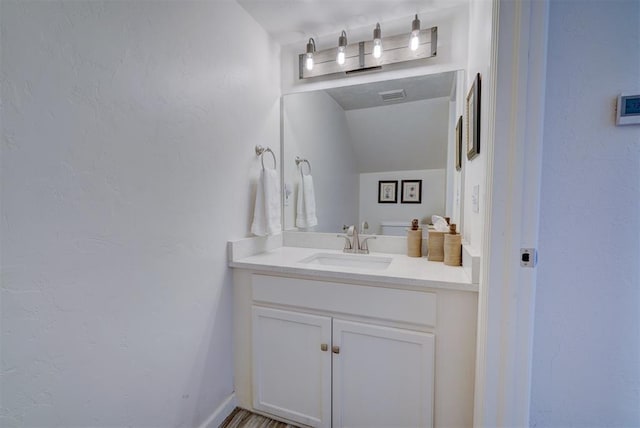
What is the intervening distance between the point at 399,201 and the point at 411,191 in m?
0.09

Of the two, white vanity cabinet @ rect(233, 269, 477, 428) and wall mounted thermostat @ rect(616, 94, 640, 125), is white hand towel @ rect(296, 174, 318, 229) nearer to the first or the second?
white vanity cabinet @ rect(233, 269, 477, 428)

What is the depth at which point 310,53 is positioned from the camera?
1.73 meters

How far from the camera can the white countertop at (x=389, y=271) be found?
3.67 ft

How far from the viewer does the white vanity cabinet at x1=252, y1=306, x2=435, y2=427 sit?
1173 mm

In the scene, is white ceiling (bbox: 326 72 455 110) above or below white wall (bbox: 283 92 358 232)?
above

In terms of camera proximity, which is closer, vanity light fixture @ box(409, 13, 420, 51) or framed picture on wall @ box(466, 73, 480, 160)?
framed picture on wall @ box(466, 73, 480, 160)

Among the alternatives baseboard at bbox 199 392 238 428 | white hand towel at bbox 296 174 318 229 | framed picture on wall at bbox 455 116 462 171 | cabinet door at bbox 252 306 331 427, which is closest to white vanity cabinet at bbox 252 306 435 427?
cabinet door at bbox 252 306 331 427

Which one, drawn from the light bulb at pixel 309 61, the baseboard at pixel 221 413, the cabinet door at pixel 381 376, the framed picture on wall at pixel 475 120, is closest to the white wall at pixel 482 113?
the framed picture on wall at pixel 475 120

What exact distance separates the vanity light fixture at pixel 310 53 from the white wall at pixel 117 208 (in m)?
0.42

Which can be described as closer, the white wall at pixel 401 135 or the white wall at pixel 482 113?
the white wall at pixel 482 113

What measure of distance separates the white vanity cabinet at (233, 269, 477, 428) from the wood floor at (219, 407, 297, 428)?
0.04 metres

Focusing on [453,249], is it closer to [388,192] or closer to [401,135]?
[388,192]

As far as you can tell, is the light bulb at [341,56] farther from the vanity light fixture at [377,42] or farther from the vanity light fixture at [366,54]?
the vanity light fixture at [377,42]

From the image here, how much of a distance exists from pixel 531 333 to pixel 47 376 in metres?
1.40
